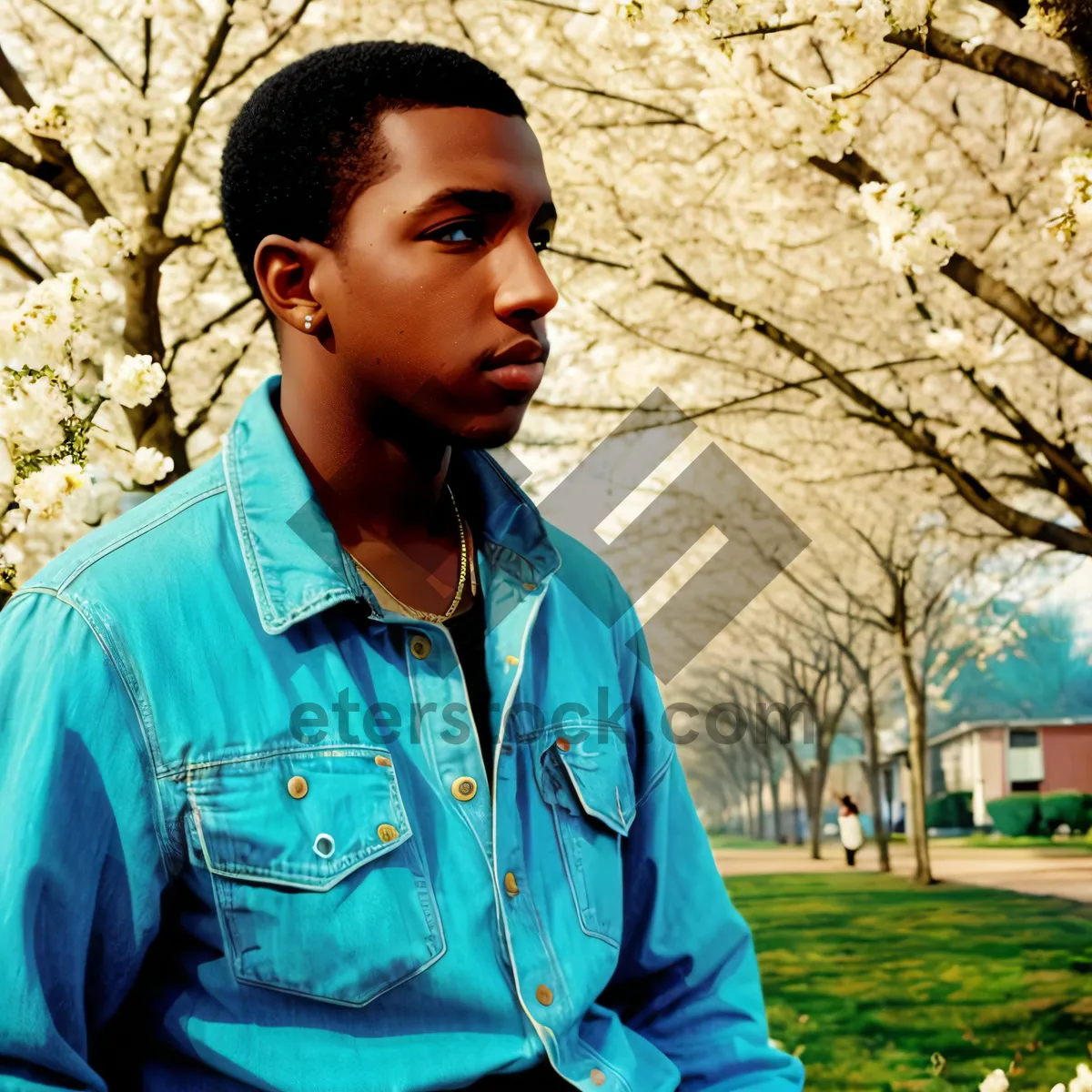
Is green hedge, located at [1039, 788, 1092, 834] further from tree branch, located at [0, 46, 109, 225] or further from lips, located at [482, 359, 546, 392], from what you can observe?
lips, located at [482, 359, 546, 392]

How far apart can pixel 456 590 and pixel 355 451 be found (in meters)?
0.28

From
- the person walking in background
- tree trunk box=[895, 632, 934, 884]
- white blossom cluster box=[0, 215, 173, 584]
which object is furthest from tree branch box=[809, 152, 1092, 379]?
the person walking in background

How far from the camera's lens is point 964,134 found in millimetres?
9992

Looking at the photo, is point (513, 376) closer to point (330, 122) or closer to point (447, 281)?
point (447, 281)

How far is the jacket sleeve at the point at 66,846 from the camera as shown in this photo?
1348mm

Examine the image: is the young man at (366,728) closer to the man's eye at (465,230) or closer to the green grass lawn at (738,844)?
the man's eye at (465,230)

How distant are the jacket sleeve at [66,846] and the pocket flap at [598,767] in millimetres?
612

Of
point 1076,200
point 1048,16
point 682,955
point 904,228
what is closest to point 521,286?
point 682,955

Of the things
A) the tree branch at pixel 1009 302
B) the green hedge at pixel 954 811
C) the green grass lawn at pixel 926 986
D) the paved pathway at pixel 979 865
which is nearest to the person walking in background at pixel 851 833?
the paved pathway at pixel 979 865

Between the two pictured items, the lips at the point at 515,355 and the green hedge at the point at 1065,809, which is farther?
the green hedge at the point at 1065,809

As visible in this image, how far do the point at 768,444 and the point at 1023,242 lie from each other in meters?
5.69

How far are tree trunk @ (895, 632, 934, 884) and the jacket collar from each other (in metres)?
16.5

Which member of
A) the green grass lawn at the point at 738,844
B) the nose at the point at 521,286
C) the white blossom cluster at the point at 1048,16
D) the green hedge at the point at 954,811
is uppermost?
the white blossom cluster at the point at 1048,16

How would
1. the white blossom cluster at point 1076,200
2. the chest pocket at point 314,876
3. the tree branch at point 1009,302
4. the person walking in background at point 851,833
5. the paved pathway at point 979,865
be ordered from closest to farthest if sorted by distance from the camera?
the chest pocket at point 314,876 < the white blossom cluster at point 1076,200 < the tree branch at point 1009,302 < the paved pathway at point 979,865 < the person walking in background at point 851,833
